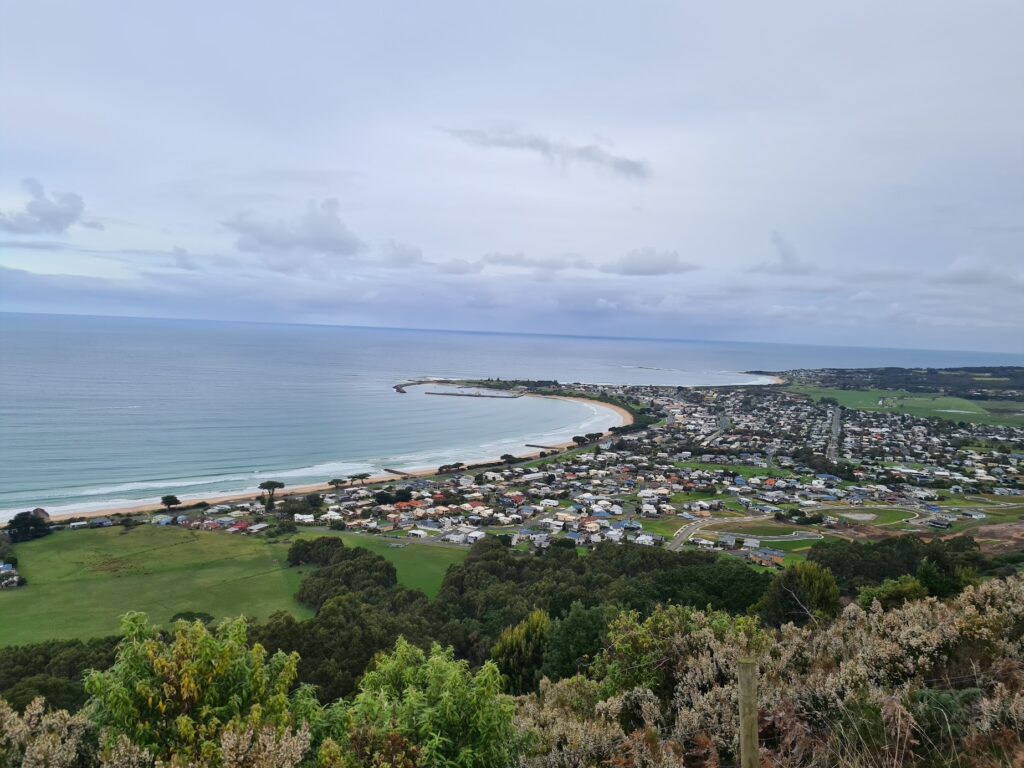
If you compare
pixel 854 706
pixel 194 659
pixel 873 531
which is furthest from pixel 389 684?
pixel 873 531

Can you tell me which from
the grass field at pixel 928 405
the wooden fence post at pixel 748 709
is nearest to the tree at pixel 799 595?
the wooden fence post at pixel 748 709

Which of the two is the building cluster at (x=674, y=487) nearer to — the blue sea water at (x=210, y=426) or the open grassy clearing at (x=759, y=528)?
the open grassy clearing at (x=759, y=528)

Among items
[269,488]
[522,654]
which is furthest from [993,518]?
[269,488]

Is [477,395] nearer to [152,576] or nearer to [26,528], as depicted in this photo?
[26,528]

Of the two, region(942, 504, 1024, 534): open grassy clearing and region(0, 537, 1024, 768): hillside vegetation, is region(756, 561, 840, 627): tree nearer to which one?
region(0, 537, 1024, 768): hillside vegetation

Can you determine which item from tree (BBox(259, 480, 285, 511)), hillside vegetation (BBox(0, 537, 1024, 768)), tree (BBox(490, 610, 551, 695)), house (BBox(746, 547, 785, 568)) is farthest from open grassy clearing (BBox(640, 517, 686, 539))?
tree (BBox(259, 480, 285, 511))

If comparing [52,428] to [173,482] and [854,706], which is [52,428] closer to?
[173,482]
